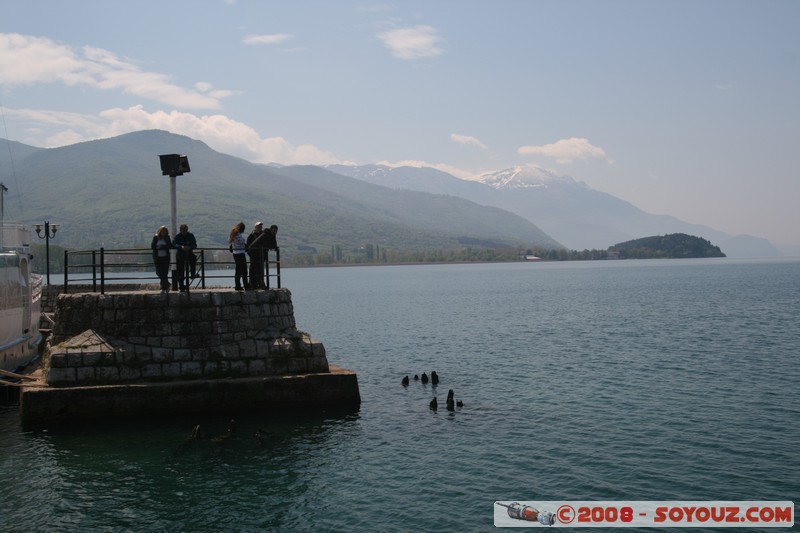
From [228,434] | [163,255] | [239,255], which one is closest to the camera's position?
[228,434]

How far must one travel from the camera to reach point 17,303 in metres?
27.6

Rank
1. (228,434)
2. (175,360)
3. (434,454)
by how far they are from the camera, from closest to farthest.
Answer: (434,454) → (228,434) → (175,360)

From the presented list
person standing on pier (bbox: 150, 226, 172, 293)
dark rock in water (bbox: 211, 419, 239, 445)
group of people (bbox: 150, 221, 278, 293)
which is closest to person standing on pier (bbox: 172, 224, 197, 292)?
group of people (bbox: 150, 221, 278, 293)

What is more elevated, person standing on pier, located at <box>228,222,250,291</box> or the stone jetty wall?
person standing on pier, located at <box>228,222,250,291</box>

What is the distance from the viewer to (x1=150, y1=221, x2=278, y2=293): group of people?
22.3m

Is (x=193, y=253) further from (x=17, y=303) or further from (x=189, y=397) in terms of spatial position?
(x=17, y=303)

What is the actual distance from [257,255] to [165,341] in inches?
169

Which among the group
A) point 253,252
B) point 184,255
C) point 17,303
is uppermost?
point 253,252

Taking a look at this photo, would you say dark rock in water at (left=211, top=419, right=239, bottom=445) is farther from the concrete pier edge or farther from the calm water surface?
the concrete pier edge

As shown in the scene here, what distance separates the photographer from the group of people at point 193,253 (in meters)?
22.3

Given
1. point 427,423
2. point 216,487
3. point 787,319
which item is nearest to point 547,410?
point 427,423

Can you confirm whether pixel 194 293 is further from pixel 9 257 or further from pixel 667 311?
pixel 667 311
